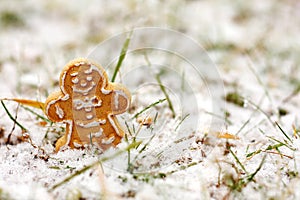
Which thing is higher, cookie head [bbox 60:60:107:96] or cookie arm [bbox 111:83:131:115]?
cookie head [bbox 60:60:107:96]

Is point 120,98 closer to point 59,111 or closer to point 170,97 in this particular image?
point 59,111

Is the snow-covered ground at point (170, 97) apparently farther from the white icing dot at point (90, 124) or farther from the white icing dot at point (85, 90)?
the white icing dot at point (85, 90)

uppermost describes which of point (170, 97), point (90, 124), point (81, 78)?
point (170, 97)

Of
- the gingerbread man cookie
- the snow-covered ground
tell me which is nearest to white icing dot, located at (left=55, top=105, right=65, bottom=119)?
the gingerbread man cookie

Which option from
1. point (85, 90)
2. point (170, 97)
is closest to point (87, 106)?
point (85, 90)

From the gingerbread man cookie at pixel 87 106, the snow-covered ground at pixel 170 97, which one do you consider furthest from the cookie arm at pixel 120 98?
the snow-covered ground at pixel 170 97

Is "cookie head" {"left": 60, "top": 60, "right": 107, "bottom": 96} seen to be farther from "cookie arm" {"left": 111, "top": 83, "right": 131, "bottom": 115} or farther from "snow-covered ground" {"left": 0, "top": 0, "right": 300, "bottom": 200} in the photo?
"snow-covered ground" {"left": 0, "top": 0, "right": 300, "bottom": 200}
